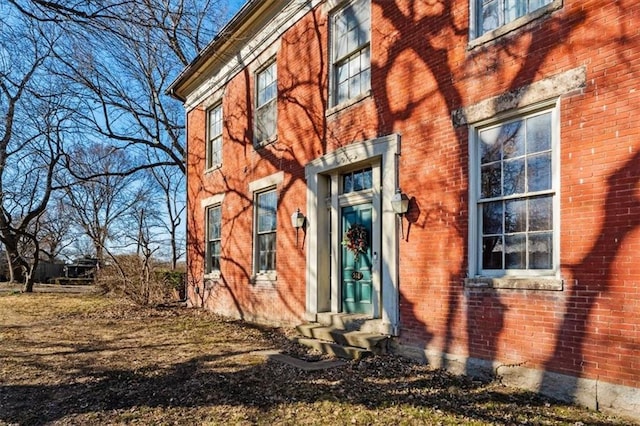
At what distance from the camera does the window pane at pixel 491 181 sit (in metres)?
6.01

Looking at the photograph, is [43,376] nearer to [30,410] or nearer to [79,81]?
[30,410]

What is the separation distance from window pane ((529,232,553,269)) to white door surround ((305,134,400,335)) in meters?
2.10

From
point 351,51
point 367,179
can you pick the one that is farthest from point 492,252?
point 351,51

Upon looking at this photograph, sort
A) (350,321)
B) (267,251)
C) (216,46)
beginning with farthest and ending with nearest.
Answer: (216,46)
(267,251)
(350,321)

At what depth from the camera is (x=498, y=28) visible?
6.06 m

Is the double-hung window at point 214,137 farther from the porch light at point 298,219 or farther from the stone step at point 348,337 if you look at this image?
the stone step at point 348,337

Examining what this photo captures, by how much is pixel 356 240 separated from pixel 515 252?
292 centimetres

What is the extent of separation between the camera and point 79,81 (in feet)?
51.5

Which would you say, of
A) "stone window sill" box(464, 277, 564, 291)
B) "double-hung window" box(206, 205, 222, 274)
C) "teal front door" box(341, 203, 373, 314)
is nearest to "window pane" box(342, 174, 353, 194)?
"teal front door" box(341, 203, 373, 314)

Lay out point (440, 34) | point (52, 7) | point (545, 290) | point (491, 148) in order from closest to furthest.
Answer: point (545, 290) < point (52, 7) < point (491, 148) < point (440, 34)

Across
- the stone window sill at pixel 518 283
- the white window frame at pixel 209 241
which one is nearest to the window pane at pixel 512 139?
the stone window sill at pixel 518 283

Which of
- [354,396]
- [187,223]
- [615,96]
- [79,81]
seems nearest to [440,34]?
[615,96]

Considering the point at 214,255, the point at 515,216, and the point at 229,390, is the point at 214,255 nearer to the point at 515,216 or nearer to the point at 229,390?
the point at 229,390

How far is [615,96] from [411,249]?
3.16 metres
